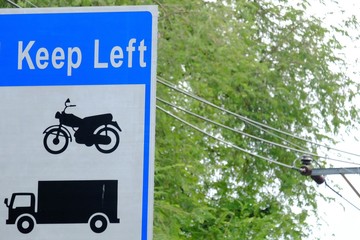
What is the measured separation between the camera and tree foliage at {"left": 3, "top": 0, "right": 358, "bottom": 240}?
16688mm

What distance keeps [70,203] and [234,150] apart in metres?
17.9

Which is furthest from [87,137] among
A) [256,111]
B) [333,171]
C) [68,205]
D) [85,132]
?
[256,111]

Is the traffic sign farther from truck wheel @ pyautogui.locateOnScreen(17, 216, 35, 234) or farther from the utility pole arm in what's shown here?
the utility pole arm

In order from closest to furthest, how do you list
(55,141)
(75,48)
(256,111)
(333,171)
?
1. (55,141)
2. (75,48)
3. (333,171)
4. (256,111)

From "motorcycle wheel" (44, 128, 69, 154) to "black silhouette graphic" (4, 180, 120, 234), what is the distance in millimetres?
85

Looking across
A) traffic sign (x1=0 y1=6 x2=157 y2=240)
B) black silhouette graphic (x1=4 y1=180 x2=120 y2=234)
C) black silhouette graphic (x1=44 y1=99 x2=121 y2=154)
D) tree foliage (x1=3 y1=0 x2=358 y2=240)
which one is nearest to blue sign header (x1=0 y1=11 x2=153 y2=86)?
traffic sign (x1=0 y1=6 x2=157 y2=240)

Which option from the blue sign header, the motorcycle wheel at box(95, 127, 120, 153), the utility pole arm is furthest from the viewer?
the utility pole arm

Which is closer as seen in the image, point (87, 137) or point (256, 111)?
point (87, 137)

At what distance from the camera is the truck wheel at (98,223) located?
3.23 metres

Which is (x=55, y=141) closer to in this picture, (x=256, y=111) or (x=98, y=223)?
(x=98, y=223)

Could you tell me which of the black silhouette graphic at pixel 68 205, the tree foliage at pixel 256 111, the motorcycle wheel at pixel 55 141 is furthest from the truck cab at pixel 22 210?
the tree foliage at pixel 256 111

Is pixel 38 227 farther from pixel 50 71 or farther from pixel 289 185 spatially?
pixel 289 185

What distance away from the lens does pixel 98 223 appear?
3.24 m

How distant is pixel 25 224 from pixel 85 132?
284 mm
